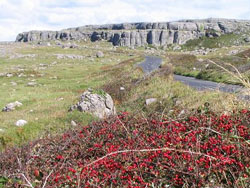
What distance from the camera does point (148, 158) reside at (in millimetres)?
5129

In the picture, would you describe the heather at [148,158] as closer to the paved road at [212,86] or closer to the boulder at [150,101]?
the paved road at [212,86]

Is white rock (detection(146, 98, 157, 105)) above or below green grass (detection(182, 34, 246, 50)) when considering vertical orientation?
below

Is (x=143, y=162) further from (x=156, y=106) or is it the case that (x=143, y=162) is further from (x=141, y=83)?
(x=141, y=83)

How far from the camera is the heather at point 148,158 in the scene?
443 cm

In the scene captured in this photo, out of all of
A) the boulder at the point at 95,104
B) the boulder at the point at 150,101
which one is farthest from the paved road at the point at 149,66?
the boulder at the point at 95,104

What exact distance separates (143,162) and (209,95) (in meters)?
8.59

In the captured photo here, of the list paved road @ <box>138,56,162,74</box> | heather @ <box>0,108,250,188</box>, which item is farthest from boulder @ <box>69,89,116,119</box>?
paved road @ <box>138,56,162,74</box>

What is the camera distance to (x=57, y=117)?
1401cm

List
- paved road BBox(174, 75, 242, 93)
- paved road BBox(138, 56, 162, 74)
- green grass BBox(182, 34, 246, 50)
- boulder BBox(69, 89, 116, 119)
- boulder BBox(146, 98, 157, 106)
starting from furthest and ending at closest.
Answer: green grass BBox(182, 34, 246, 50) < paved road BBox(138, 56, 162, 74) < boulder BBox(146, 98, 157, 106) < boulder BBox(69, 89, 116, 119) < paved road BBox(174, 75, 242, 93)

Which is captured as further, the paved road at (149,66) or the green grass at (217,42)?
the green grass at (217,42)

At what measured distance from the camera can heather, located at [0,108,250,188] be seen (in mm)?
4426

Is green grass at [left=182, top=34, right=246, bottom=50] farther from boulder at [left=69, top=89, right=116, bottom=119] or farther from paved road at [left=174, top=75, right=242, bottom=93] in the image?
boulder at [left=69, top=89, right=116, bottom=119]

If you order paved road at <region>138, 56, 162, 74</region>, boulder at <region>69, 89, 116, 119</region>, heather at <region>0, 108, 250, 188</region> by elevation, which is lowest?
paved road at <region>138, 56, 162, 74</region>

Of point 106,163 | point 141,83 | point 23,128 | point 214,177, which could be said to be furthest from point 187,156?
point 141,83
